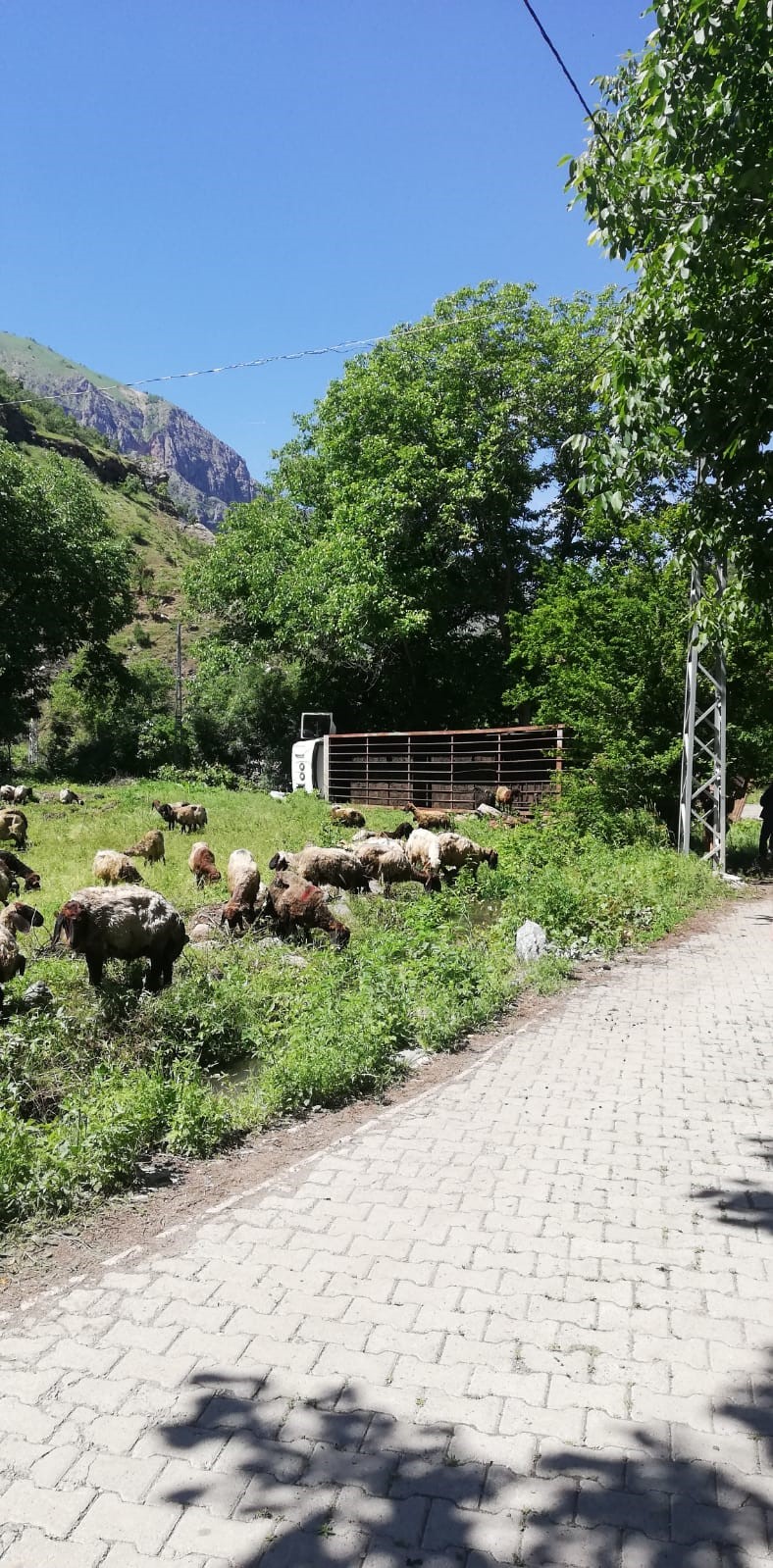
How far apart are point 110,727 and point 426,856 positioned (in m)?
26.5

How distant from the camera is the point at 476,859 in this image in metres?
14.2

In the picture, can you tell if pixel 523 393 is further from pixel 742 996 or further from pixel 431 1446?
pixel 431 1446

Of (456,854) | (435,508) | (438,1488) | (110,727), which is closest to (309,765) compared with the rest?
(435,508)

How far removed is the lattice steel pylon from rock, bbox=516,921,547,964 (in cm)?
558

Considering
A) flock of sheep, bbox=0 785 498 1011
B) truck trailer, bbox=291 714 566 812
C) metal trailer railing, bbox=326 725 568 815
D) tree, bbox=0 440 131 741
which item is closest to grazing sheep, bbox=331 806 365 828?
flock of sheep, bbox=0 785 498 1011

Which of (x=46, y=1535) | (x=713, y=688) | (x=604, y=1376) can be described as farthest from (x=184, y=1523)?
(x=713, y=688)

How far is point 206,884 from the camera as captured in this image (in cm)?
1319

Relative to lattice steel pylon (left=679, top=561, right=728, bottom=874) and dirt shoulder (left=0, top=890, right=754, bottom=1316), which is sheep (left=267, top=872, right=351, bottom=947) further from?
lattice steel pylon (left=679, top=561, right=728, bottom=874)

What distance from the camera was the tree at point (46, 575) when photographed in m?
33.3

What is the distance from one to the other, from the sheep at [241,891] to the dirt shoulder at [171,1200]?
3.59 metres

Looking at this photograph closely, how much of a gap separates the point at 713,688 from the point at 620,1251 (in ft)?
40.5

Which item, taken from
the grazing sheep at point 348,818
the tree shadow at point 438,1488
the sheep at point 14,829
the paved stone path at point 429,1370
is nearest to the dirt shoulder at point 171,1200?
the paved stone path at point 429,1370

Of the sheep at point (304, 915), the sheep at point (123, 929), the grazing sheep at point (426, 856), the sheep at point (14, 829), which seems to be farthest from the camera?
the sheep at point (14, 829)

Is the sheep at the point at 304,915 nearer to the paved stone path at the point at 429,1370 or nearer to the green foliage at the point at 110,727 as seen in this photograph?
the paved stone path at the point at 429,1370
